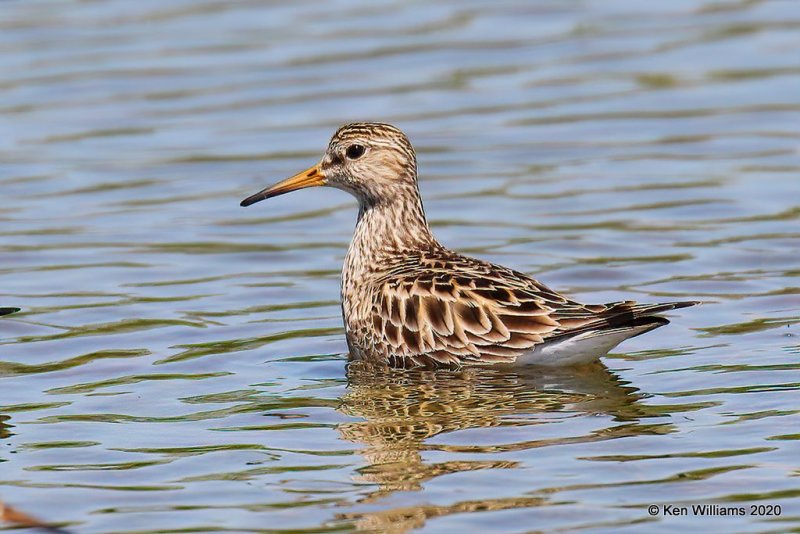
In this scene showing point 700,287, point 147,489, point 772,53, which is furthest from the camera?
point 772,53

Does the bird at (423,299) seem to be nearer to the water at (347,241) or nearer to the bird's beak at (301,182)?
the bird's beak at (301,182)

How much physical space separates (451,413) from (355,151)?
10.9 ft

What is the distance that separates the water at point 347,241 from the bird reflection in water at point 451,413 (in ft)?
0.10

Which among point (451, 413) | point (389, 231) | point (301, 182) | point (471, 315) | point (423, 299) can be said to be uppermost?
point (301, 182)

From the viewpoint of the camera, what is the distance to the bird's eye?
14031 mm

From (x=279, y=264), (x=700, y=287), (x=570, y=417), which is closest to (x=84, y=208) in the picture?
(x=279, y=264)

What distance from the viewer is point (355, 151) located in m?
14.0

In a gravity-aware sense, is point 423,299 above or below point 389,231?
below

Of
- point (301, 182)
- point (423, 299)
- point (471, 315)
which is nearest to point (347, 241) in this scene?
point (301, 182)

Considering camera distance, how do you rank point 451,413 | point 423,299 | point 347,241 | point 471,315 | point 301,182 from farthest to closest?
point 347,241
point 301,182
point 423,299
point 471,315
point 451,413

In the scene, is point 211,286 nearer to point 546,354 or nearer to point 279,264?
point 279,264

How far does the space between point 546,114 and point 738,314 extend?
283 inches

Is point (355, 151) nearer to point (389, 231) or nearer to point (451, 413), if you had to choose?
point (389, 231)

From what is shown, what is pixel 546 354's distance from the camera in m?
12.2
